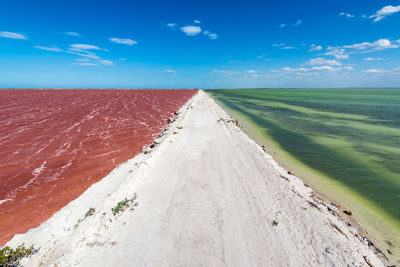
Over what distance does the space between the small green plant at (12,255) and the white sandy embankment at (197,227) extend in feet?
0.62

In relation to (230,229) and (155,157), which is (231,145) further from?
(230,229)

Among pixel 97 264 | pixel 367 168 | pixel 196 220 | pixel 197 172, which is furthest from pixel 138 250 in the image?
pixel 367 168

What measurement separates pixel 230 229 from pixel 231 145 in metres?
8.31

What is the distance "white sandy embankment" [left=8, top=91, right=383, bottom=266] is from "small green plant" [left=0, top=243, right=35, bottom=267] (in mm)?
190

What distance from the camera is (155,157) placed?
418 inches

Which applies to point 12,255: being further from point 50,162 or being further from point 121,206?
point 50,162

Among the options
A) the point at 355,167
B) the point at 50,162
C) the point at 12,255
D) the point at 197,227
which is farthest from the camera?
the point at 355,167

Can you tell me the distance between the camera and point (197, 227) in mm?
5504

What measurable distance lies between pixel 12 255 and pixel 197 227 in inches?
184

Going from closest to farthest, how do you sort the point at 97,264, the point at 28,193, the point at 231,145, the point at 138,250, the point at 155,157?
1. the point at 97,264
2. the point at 138,250
3. the point at 28,193
4. the point at 155,157
5. the point at 231,145

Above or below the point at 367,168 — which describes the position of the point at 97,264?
above

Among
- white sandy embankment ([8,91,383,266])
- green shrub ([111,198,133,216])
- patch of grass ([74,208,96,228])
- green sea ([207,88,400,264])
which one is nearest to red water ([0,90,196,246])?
white sandy embankment ([8,91,383,266])

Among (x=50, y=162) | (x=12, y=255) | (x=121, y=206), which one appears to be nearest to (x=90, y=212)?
(x=121, y=206)

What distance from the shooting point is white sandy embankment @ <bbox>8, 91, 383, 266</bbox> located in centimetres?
461
